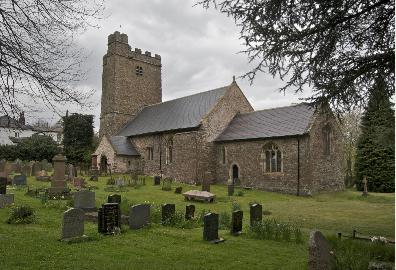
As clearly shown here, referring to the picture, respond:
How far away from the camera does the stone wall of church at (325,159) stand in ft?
78.9

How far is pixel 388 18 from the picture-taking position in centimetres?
902

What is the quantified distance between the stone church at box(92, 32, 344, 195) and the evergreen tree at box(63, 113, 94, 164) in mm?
2430

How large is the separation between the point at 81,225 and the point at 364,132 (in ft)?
79.9

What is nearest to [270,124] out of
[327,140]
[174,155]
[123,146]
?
[327,140]

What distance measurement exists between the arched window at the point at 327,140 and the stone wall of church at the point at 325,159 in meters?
0.19

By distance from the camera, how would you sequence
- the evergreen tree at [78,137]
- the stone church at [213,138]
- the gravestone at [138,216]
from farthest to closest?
the evergreen tree at [78,137] < the stone church at [213,138] < the gravestone at [138,216]

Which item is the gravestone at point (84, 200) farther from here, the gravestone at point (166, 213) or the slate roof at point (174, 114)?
the slate roof at point (174, 114)

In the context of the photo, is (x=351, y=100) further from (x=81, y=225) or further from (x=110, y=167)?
(x=110, y=167)

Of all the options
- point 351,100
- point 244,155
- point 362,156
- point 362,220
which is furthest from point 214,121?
point 351,100

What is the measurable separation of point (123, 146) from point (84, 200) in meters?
21.6

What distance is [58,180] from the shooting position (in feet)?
55.4

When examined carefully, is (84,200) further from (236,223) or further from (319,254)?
(319,254)

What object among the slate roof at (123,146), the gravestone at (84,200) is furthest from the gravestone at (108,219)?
the slate roof at (123,146)

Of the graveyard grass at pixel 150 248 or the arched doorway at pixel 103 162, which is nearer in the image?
the graveyard grass at pixel 150 248
